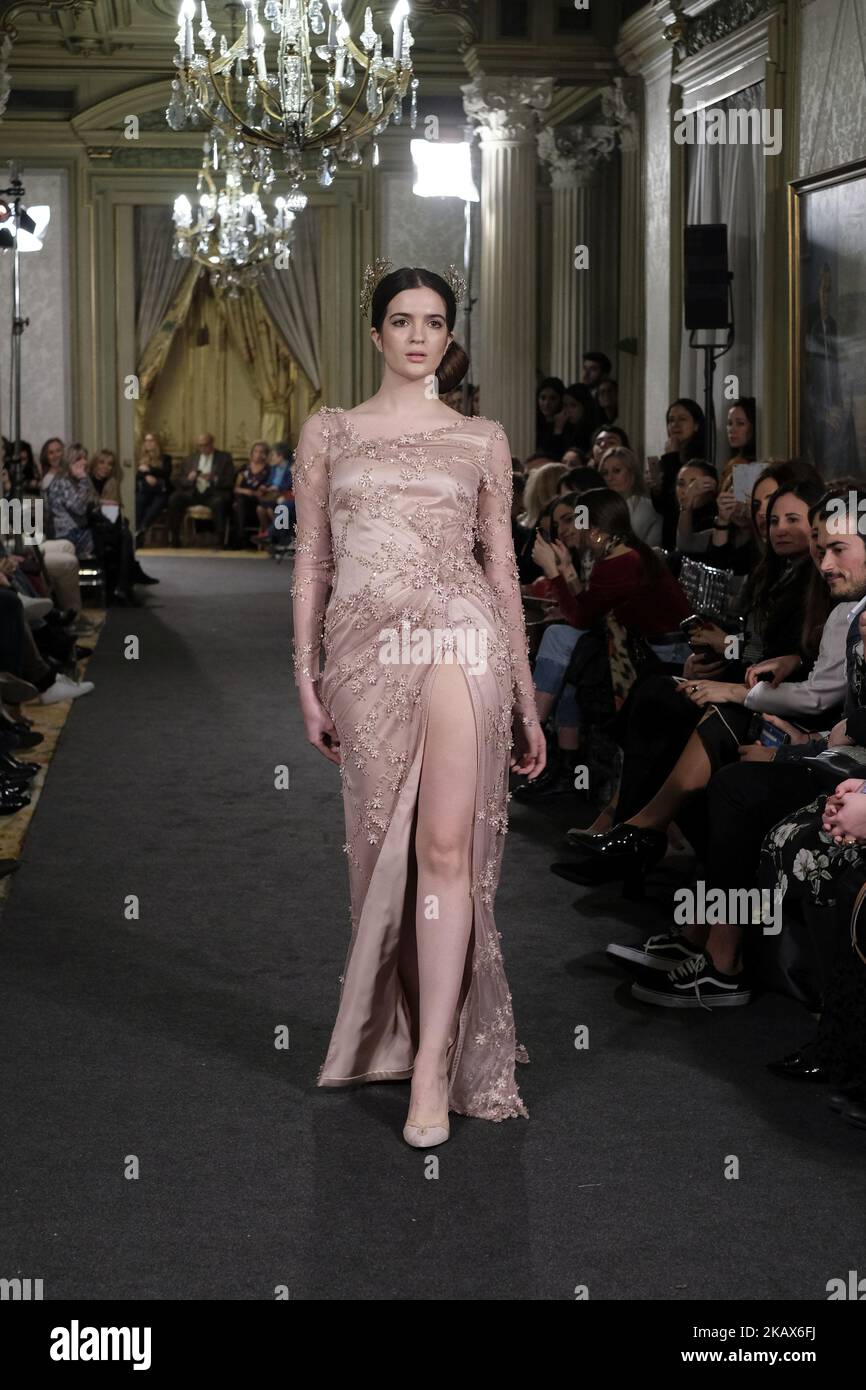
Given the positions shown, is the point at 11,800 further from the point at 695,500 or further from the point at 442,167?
the point at 442,167

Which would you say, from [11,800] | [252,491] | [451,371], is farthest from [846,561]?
[252,491]

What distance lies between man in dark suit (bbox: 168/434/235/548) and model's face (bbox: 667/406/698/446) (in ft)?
31.2

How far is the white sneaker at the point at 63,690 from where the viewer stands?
8.20 m

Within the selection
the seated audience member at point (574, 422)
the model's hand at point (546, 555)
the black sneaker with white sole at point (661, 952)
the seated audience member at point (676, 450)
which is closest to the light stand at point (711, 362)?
the seated audience member at point (676, 450)

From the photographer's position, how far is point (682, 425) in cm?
870

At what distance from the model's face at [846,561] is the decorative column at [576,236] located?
970 cm

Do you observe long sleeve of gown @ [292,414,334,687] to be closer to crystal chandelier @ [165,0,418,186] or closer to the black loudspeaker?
crystal chandelier @ [165,0,418,186]

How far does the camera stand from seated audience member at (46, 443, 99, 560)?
1185cm

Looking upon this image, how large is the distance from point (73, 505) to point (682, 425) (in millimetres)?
4872

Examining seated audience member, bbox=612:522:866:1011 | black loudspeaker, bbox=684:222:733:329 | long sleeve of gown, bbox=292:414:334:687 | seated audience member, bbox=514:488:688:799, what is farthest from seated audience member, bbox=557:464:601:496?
long sleeve of gown, bbox=292:414:334:687

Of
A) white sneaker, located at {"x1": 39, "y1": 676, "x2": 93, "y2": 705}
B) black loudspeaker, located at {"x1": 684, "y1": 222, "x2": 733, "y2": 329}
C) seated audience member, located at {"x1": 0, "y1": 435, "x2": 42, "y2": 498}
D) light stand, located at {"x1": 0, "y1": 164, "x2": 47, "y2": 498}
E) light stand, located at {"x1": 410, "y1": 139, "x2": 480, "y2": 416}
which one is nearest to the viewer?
white sneaker, located at {"x1": 39, "y1": 676, "x2": 93, "y2": 705}

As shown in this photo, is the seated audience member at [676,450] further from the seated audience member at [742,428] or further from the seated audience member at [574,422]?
the seated audience member at [574,422]
